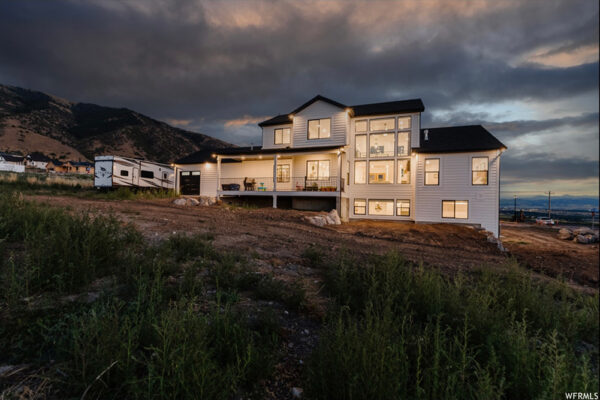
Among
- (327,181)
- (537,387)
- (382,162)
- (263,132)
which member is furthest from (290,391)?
(263,132)

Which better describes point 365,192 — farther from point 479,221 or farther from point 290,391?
point 290,391

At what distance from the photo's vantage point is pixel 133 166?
773 inches

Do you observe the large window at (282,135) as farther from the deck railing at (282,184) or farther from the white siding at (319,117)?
the deck railing at (282,184)

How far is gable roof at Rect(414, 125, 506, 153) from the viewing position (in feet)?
55.5

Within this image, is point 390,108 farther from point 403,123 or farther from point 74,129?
point 74,129

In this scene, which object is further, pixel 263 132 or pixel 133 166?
pixel 263 132

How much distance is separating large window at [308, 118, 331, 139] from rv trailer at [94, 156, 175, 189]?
12.7 metres

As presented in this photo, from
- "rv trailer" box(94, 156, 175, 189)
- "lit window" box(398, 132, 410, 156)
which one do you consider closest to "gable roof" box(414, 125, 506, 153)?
"lit window" box(398, 132, 410, 156)

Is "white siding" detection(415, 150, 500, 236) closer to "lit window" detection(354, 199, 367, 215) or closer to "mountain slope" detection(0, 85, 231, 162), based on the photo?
"lit window" detection(354, 199, 367, 215)

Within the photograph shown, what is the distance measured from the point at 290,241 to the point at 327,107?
1458 centimetres

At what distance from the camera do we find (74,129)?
8.31 m

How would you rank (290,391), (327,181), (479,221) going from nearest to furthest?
(290,391)
(479,221)
(327,181)

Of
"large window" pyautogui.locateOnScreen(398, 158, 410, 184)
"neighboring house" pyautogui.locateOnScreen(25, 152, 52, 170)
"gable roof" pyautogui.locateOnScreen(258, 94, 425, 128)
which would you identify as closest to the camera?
"neighboring house" pyautogui.locateOnScreen(25, 152, 52, 170)

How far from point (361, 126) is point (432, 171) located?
6.35 m
